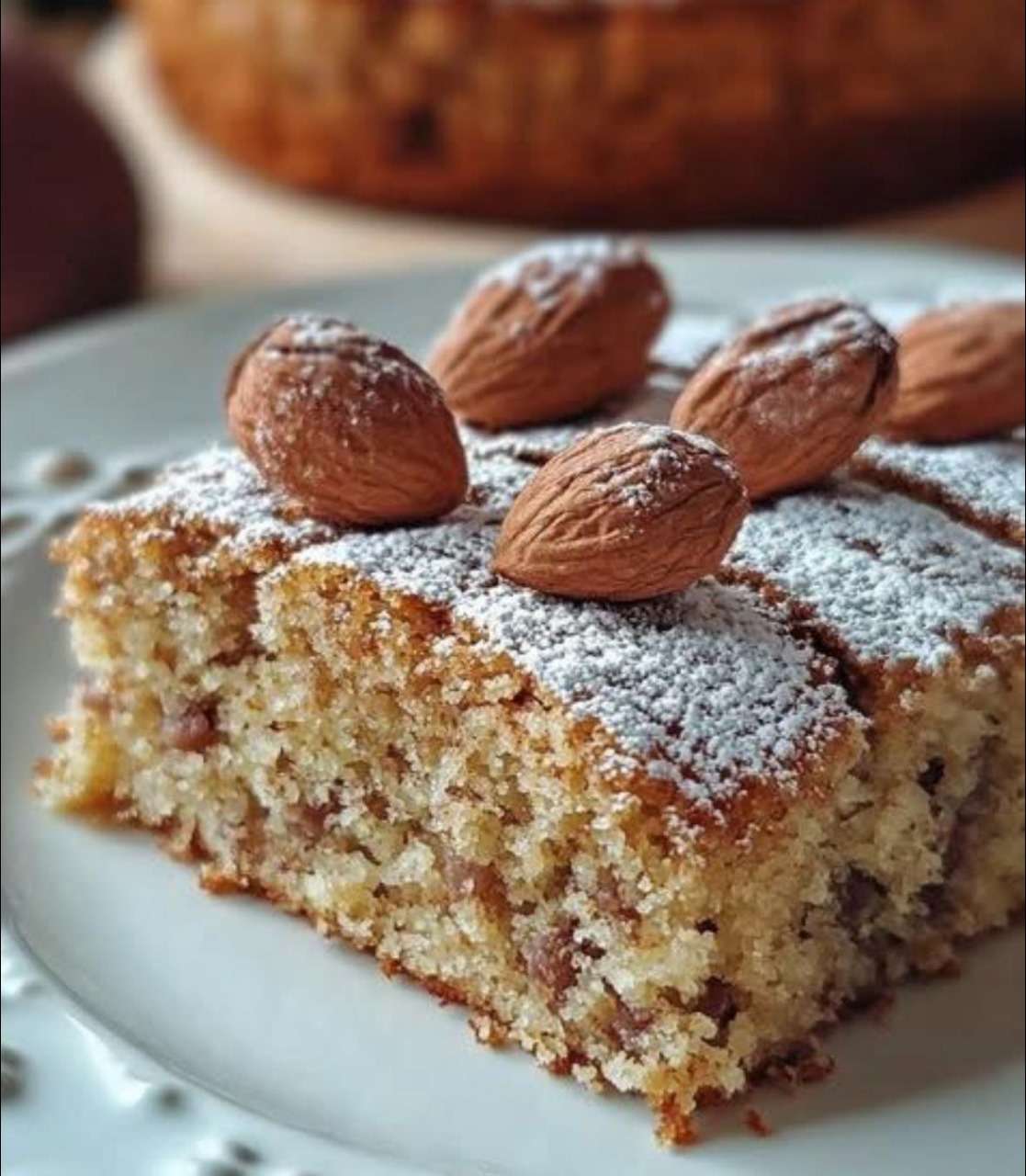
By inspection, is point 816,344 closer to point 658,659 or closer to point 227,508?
point 658,659

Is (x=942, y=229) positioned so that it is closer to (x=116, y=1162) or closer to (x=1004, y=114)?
(x=1004, y=114)

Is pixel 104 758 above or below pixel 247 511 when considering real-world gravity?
below

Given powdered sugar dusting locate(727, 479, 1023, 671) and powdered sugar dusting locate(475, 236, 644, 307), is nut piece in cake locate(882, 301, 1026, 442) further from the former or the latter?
powdered sugar dusting locate(475, 236, 644, 307)

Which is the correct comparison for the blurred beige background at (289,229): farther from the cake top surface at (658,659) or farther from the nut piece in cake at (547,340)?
the cake top surface at (658,659)

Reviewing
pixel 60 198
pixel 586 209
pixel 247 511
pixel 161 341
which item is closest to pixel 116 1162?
pixel 247 511

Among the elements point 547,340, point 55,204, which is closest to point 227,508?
point 547,340

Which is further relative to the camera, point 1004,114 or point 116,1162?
point 1004,114

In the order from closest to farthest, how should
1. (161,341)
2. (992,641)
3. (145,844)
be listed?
(992,641), (145,844), (161,341)
